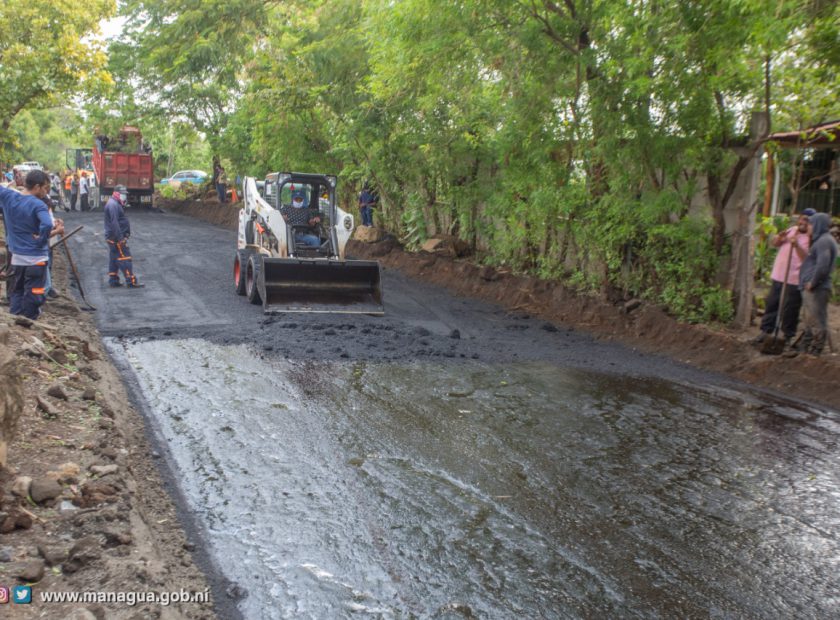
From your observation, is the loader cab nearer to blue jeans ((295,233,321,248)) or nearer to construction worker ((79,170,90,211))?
blue jeans ((295,233,321,248))

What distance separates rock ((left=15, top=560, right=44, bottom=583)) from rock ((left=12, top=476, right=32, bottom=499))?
84 centimetres

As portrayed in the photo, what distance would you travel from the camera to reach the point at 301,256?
13.1 metres

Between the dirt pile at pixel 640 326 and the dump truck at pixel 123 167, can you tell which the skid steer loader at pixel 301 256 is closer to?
the dirt pile at pixel 640 326

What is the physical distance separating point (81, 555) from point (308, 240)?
9777 mm

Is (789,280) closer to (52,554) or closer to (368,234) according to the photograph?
(52,554)

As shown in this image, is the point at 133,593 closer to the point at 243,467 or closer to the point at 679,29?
the point at 243,467

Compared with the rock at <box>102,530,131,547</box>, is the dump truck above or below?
above

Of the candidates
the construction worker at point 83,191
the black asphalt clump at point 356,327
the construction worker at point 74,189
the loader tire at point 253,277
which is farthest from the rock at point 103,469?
the construction worker at point 74,189

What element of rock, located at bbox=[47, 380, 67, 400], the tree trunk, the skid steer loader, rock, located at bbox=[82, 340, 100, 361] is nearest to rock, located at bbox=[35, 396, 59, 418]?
rock, located at bbox=[47, 380, 67, 400]

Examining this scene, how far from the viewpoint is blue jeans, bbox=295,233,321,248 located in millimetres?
13289

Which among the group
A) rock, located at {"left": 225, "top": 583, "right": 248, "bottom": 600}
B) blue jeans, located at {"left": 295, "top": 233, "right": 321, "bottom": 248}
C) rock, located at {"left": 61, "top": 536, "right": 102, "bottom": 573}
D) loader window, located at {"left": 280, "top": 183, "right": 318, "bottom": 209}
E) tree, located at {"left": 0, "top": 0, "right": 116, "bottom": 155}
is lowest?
rock, located at {"left": 225, "top": 583, "right": 248, "bottom": 600}

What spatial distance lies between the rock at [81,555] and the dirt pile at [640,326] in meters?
7.82

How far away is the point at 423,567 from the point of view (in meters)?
4.46

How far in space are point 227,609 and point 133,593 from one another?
0.54m
